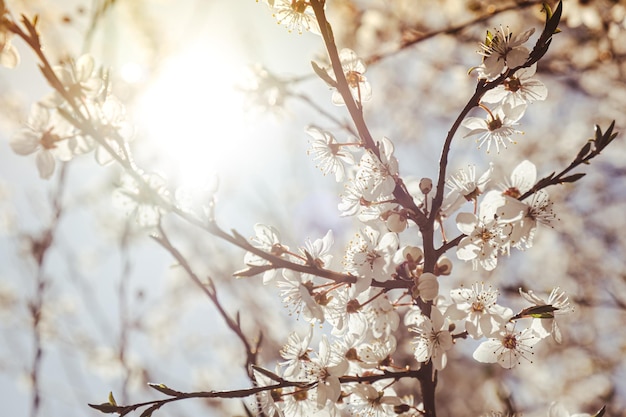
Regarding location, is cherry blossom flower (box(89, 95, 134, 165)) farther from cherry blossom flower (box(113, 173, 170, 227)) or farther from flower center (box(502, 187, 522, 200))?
flower center (box(502, 187, 522, 200))

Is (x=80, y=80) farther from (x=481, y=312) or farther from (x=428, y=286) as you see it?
(x=481, y=312)

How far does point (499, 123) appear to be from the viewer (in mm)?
1089

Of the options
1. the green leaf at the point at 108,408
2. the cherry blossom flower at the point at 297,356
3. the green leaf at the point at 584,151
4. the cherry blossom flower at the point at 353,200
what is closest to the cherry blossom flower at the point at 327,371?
the cherry blossom flower at the point at 297,356

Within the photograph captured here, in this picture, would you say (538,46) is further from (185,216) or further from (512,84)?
(185,216)

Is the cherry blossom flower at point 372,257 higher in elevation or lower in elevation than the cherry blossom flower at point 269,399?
higher

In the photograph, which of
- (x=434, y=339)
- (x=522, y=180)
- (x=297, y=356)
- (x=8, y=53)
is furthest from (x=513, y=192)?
(x=8, y=53)

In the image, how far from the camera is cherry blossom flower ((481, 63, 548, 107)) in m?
1.03

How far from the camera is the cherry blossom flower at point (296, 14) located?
3.34 feet

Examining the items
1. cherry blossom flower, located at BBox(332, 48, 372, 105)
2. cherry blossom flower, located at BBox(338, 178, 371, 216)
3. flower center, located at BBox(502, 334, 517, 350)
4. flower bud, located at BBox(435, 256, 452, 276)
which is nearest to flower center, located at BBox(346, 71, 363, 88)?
cherry blossom flower, located at BBox(332, 48, 372, 105)

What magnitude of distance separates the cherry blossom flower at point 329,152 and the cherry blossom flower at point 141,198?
1.24 feet

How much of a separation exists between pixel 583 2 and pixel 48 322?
6.31m

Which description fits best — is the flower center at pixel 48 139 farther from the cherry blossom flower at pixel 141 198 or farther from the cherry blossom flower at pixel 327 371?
the cherry blossom flower at pixel 327 371

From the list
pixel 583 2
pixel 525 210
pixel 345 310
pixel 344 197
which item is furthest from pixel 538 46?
pixel 583 2

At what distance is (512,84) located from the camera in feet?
3.36
